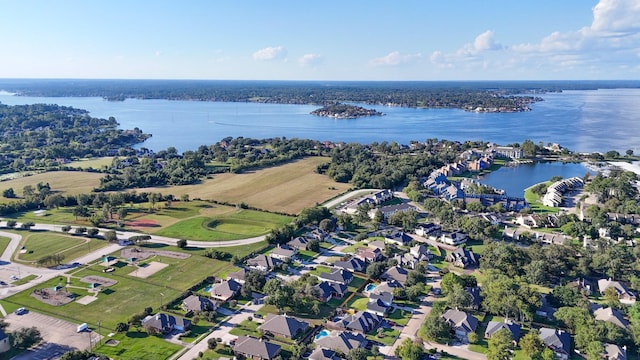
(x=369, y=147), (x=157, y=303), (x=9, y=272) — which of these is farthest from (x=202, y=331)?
(x=369, y=147)

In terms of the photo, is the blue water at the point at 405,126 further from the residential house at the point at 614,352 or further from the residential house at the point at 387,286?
the residential house at the point at 614,352

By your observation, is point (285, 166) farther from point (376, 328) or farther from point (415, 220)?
point (376, 328)

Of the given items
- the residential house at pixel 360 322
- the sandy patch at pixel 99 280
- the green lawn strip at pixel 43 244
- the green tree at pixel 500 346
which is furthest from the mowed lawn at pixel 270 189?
the green tree at pixel 500 346

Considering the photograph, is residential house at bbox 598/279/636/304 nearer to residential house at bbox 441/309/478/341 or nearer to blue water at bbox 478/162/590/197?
residential house at bbox 441/309/478/341

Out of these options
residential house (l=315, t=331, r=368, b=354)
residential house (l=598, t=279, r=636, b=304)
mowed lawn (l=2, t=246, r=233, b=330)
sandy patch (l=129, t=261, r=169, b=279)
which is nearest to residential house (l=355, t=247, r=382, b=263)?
mowed lawn (l=2, t=246, r=233, b=330)

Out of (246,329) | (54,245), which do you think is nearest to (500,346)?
(246,329)

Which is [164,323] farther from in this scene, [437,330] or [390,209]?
[390,209]

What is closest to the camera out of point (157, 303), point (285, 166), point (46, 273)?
point (157, 303)
